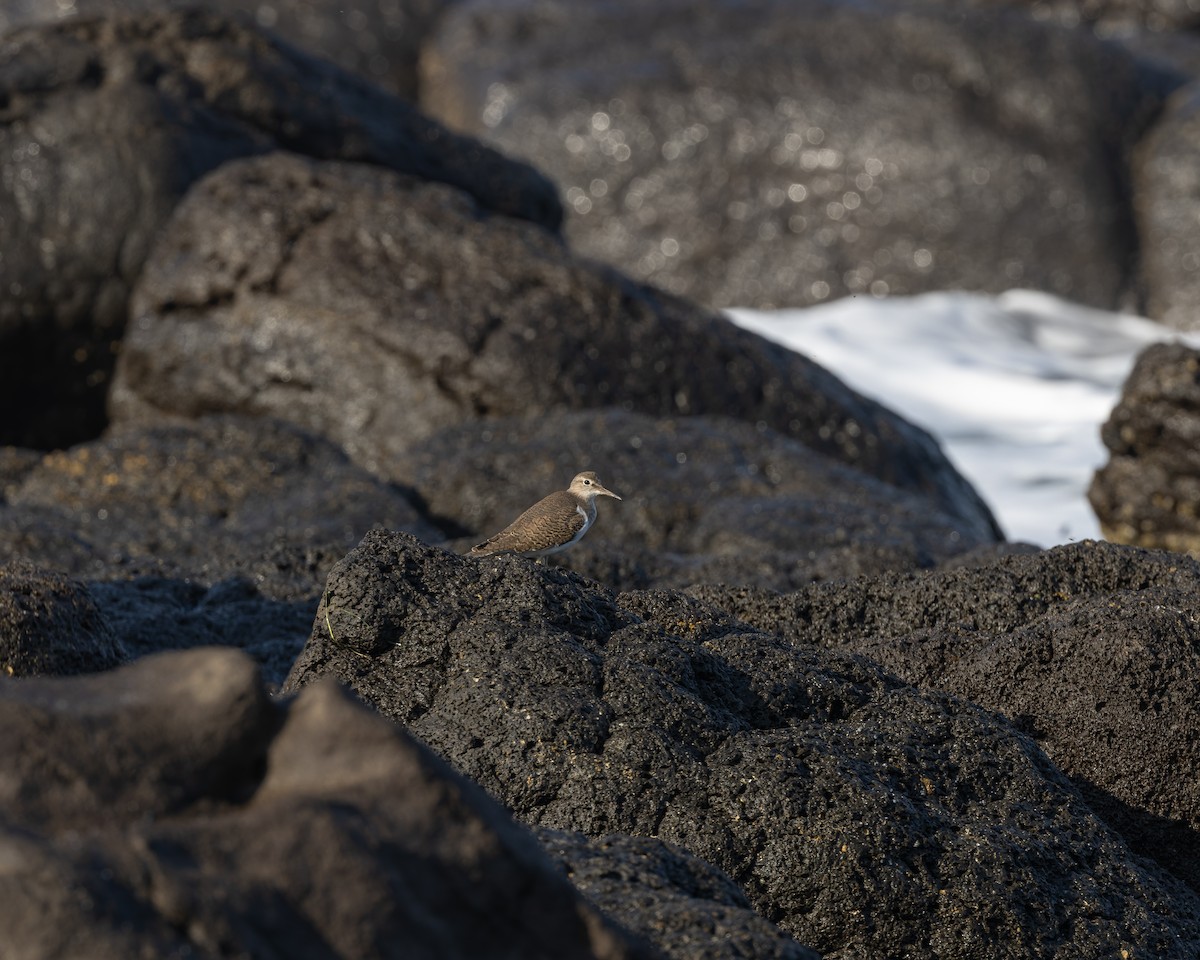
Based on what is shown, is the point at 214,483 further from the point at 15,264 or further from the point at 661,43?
the point at 661,43

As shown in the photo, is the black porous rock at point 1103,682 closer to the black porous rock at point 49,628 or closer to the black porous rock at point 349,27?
the black porous rock at point 49,628

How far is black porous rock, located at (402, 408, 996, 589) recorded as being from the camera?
24.3 feet

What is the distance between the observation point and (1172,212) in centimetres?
1991

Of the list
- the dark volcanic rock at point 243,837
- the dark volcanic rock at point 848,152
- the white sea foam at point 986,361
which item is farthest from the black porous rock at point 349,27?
the dark volcanic rock at point 243,837

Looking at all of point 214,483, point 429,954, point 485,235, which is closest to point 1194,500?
point 485,235

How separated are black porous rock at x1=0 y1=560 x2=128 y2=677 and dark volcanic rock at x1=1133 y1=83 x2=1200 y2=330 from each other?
679 inches

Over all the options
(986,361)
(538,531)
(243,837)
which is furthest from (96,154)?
(986,361)

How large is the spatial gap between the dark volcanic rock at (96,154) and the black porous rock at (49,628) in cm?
658

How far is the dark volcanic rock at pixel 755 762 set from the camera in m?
3.89

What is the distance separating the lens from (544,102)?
20.2m

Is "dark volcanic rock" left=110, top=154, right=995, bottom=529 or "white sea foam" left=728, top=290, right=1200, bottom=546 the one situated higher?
"dark volcanic rock" left=110, top=154, right=995, bottom=529

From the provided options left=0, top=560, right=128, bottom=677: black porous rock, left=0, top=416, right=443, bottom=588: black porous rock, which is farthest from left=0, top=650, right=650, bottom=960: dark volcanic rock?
left=0, top=416, right=443, bottom=588: black porous rock

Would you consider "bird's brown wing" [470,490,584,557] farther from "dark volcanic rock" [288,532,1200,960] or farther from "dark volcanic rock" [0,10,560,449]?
"dark volcanic rock" [0,10,560,449]

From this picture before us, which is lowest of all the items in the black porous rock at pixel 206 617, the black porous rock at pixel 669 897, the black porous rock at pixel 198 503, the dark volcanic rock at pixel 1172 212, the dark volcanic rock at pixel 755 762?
the dark volcanic rock at pixel 1172 212
